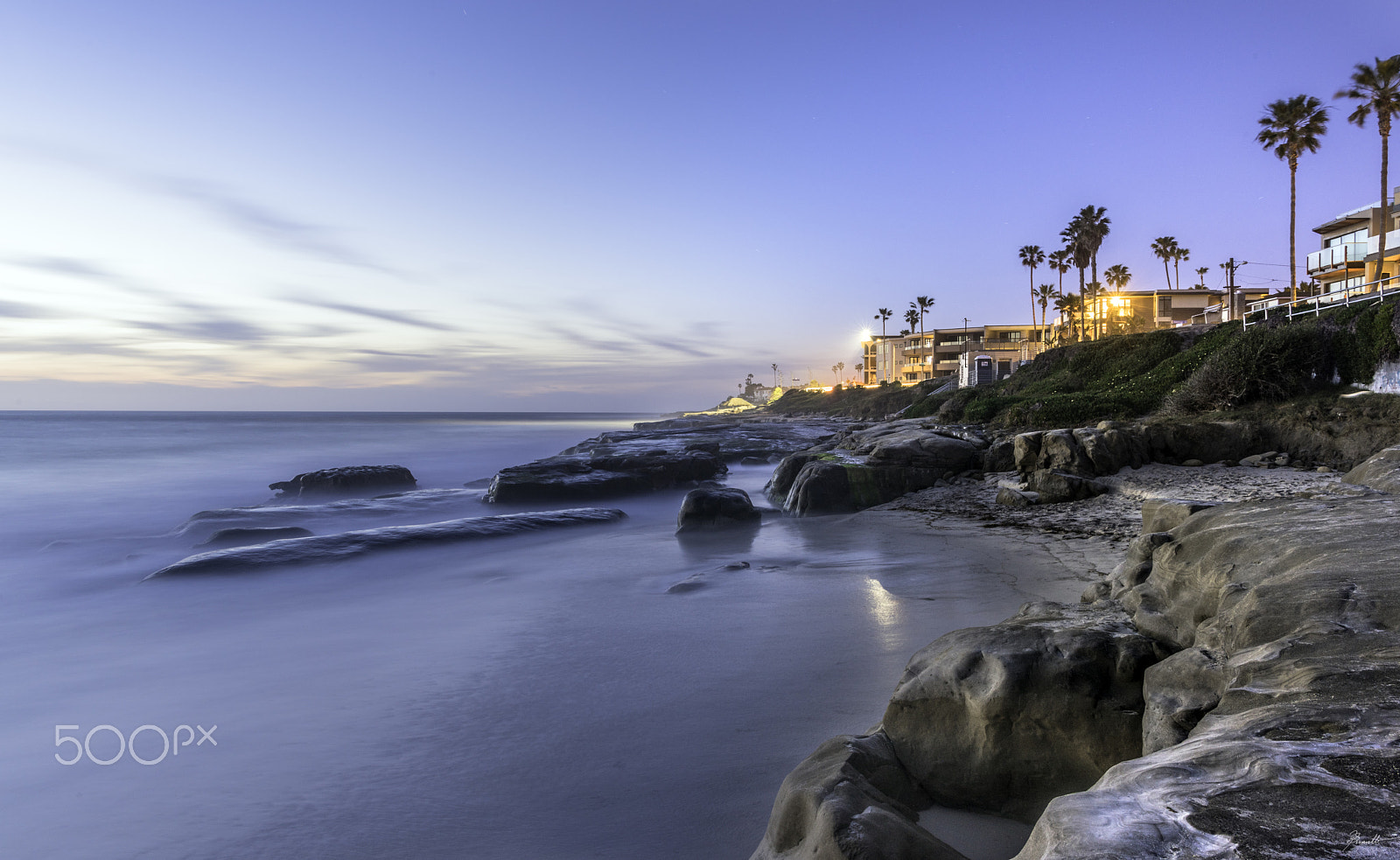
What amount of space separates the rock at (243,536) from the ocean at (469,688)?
1.03 meters

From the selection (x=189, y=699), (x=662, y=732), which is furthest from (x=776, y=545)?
(x=189, y=699)

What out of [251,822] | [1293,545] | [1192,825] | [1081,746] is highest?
[1293,545]

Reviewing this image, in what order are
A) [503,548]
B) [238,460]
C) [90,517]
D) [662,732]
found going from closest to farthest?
[662,732]
[503,548]
[90,517]
[238,460]

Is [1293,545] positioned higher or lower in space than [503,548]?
higher

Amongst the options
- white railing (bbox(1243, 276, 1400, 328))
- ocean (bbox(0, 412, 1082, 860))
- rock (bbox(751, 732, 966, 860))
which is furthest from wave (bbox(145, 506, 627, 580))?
white railing (bbox(1243, 276, 1400, 328))

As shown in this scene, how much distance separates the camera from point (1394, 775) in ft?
7.30

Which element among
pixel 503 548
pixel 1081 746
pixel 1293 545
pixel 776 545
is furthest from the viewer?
pixel 503 548

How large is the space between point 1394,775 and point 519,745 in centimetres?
597

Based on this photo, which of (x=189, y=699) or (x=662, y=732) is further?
(x=189, y=699)

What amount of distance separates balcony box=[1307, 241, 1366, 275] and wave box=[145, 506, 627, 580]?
5896 centimetres

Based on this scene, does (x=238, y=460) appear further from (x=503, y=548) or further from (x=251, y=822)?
(x=251, y=822)

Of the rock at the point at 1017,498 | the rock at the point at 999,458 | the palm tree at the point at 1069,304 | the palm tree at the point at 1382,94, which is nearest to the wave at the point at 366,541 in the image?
the rock at the point at 1017,498

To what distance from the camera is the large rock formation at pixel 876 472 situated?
687 inches

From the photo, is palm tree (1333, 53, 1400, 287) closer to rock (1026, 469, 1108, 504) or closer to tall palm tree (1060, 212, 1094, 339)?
tall palm tree (1060, 212, 1094, 339)
